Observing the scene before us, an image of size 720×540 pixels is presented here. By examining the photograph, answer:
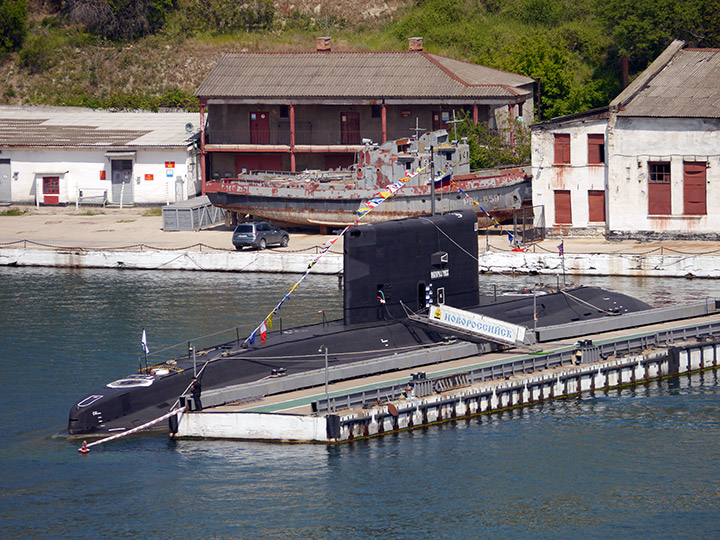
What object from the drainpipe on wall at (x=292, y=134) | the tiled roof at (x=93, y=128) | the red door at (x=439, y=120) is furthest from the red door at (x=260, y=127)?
the red door at (x=439, y=120)

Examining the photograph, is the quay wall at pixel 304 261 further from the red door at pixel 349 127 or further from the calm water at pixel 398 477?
the red door at pixel 349 127

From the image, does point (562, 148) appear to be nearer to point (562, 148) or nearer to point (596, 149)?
point (562, 148)

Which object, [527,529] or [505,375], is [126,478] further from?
[505,375]

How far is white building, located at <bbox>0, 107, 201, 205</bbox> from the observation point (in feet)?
250

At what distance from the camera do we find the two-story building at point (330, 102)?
73.2 m

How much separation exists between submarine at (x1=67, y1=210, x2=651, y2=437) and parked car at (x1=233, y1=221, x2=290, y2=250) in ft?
75.5

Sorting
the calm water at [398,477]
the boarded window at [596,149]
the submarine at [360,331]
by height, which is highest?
the boarded window at [596,149]

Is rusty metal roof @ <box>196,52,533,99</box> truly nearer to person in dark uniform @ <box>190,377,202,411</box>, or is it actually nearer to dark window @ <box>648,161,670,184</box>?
dark window @ <box>648,161,670,184</box>

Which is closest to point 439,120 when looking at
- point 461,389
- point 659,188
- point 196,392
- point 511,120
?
point 511,120

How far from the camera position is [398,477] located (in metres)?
30.2

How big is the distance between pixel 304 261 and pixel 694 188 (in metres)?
20.3

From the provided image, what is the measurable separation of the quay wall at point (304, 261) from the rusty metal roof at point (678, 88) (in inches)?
313

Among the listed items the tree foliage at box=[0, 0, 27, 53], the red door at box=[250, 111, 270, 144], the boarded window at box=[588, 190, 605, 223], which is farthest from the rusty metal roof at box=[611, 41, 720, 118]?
the tree foliage at box=[0, 0, 27, 53]

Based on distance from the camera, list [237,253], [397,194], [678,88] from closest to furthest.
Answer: [237,253] < [678,88] < [397,194]
